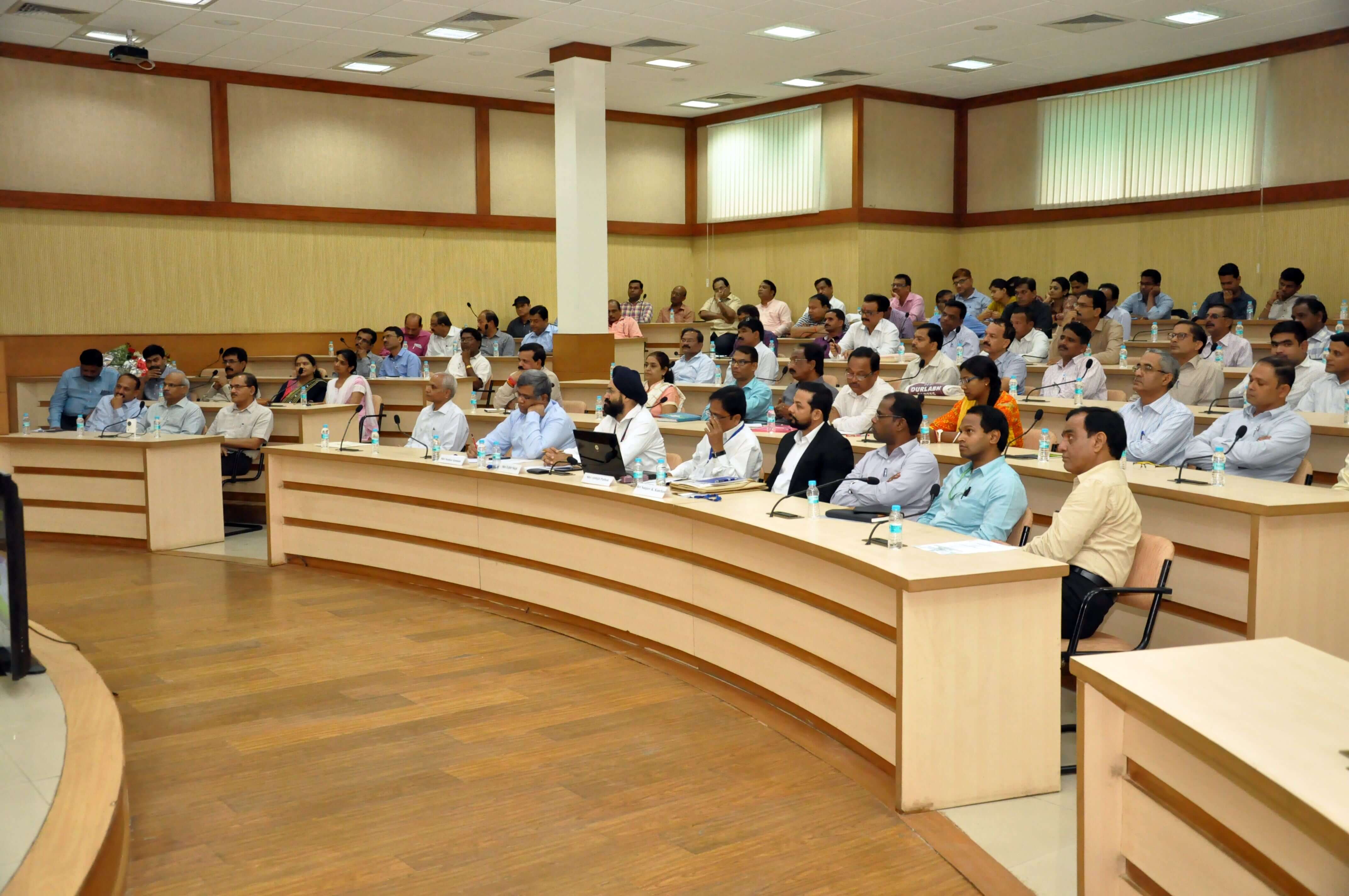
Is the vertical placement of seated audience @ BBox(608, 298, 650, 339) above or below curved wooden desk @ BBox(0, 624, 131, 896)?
above

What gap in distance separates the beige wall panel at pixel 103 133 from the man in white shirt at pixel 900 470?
9.85 metres

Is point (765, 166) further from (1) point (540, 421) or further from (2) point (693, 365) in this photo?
(1) point (540, 421)

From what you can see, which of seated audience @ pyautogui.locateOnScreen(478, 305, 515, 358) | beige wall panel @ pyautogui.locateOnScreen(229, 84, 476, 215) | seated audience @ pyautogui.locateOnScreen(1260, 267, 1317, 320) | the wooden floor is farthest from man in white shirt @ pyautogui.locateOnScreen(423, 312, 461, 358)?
seated audience @ pyautogui.locateOnScreen(1260, 267, 1317, 320)

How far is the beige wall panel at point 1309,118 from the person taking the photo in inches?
451

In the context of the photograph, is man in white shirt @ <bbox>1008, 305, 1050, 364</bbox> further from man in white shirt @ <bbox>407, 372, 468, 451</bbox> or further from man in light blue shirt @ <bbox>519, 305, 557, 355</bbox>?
man in white shirt @ <bbox>407, 372, 468, 451</bbox>

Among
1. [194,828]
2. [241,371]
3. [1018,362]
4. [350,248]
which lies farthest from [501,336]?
[194,828]

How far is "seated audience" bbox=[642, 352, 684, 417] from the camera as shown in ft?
30.6

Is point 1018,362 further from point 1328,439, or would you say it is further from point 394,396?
point 394,396

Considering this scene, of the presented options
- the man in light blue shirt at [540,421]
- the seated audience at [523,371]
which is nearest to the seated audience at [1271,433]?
the man in light blue shirt at [540,421]

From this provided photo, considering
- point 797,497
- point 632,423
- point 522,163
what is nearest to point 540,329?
point 522,163

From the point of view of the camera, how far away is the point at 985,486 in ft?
15.7

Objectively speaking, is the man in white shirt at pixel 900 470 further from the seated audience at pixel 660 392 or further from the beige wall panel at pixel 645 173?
the beige wall panel at pixel 645 173

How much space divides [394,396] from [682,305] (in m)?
5.20

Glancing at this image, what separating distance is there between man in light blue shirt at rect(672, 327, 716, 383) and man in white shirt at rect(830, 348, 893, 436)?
249 centimetres
